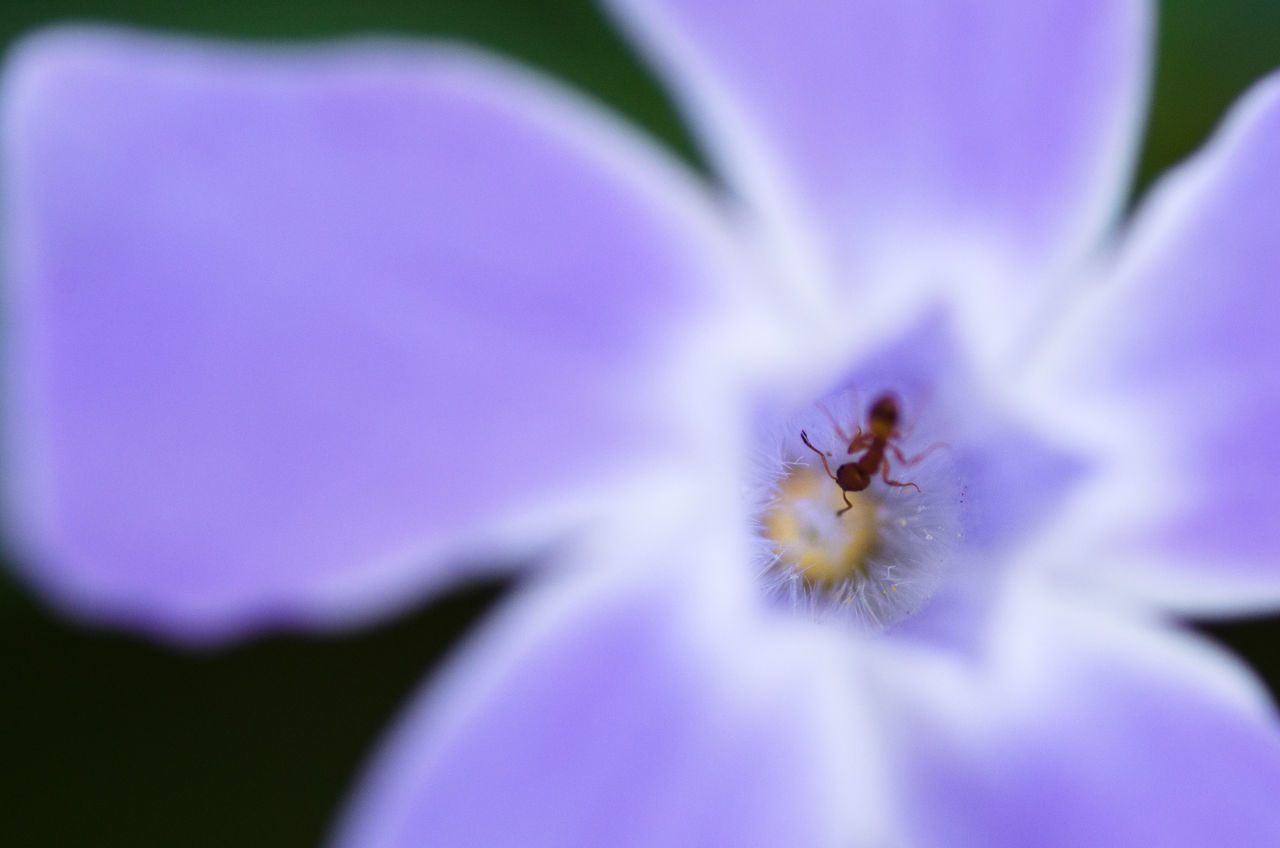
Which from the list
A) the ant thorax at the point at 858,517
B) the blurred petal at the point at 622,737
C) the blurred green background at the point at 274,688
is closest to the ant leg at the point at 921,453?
the ant thorax at the point at 858,517

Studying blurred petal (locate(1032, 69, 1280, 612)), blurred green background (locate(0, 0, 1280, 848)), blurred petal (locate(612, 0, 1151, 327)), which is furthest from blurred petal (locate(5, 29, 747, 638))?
blurred green background (locate(0, 0, 1280, 848))

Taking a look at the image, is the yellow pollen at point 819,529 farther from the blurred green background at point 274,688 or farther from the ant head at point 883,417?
the blurred green background at point 274,688

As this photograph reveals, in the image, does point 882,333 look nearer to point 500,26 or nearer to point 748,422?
point 748,422

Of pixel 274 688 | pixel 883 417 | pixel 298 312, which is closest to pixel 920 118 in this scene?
pixel 883 417

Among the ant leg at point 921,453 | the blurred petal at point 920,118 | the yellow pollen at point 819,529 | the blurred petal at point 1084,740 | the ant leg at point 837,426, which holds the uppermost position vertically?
the blurred petal at point 920,118

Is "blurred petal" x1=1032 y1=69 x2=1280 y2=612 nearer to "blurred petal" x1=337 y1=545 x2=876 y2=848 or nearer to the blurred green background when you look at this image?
"blurred petal" x1=337 y1=545 x2=876 y2=848

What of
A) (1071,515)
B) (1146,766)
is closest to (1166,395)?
(1071,515)

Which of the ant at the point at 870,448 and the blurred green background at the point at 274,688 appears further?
the blurred green background at the point at 274,688
